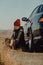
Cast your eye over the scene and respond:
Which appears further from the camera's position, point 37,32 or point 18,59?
point 37,32

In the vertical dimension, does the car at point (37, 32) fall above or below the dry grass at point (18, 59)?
above

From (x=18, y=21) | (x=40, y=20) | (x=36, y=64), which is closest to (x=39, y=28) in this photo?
(x=40, y=20)

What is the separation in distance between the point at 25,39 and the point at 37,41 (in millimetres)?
2777

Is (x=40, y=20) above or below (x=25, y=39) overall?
above

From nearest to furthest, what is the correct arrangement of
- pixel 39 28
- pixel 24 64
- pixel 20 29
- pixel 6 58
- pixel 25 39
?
pixel 24 64, pixel 6 58, pixel 39 28, pixel 20 29, pixel 25 39

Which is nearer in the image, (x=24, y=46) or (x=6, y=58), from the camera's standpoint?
(x=6, y=58)

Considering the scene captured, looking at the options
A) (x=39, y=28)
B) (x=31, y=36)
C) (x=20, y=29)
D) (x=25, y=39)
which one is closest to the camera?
(x=39, y=28)

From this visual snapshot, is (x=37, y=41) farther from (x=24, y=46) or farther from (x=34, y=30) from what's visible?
(x=24, y=46)

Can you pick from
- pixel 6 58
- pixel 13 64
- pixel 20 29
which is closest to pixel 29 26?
pixel 20 29

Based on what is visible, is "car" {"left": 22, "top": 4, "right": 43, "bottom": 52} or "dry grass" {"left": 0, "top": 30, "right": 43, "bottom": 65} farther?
"car" {"left": 22, "top": 4, "right": 43, "bottom": 52}

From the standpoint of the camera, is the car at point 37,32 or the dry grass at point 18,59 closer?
the dry grass at point 18,59

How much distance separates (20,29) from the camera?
1249cm

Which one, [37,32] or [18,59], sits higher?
[37,32]

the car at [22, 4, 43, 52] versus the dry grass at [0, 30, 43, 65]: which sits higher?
the car at [22, 4, 43, 52]
